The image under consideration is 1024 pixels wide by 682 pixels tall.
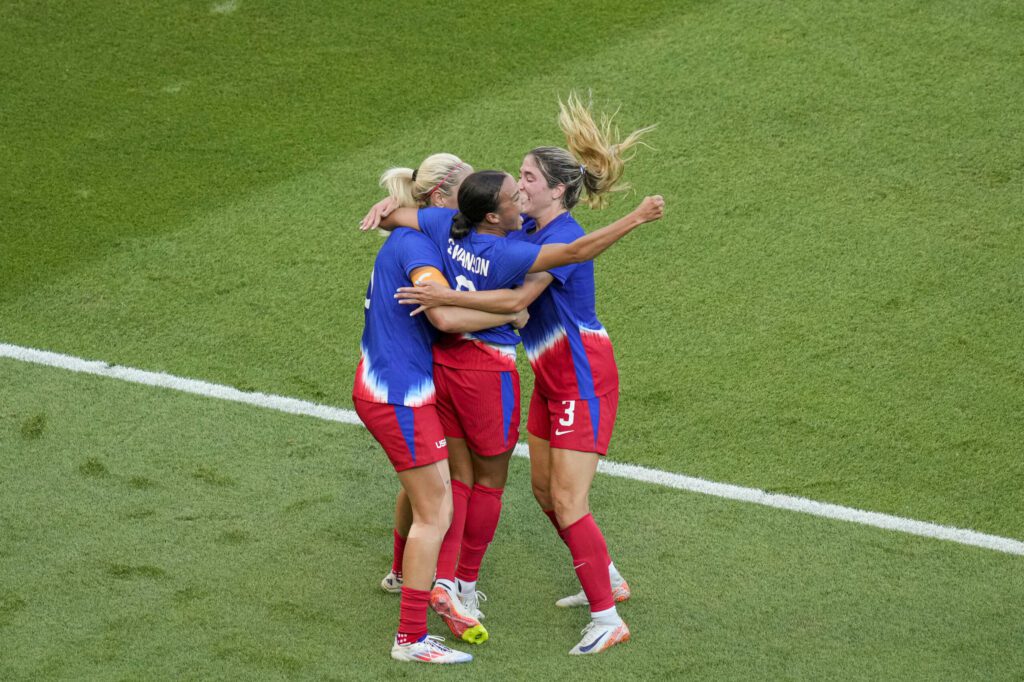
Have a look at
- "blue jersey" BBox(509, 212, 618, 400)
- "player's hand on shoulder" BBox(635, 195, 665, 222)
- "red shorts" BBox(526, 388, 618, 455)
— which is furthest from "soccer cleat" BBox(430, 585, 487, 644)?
"player's hand on shoulder" BBox(635, 195, 665, 222)

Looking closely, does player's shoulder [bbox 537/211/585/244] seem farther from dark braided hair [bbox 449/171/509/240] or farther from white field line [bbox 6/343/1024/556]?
white field line [bbox 6/343/1024/556]

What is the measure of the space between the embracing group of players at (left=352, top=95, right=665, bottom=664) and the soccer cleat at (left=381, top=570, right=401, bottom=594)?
33 centimetres

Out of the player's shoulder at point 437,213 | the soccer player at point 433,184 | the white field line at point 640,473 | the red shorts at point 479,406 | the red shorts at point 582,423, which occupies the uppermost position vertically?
the soccer player at point 433,184

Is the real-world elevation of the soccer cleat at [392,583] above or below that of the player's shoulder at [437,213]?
below

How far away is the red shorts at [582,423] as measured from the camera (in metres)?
5.53

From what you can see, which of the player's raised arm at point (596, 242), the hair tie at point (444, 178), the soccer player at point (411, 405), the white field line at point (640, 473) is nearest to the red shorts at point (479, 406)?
the soccer player at point (411, 405)

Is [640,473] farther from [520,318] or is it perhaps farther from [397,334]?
[397,334]

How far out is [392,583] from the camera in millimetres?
5996

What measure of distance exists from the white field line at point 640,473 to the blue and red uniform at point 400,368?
6.51 feet

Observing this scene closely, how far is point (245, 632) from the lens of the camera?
5.60 metres

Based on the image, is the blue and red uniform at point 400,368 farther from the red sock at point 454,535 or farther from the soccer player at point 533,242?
the red sock at point 454,535

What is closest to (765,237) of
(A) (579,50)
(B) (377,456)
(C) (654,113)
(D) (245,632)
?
(C) (654,113)

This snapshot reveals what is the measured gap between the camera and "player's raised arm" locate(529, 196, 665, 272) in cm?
501

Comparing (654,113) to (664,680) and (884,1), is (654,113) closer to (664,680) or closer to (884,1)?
(884,1)
